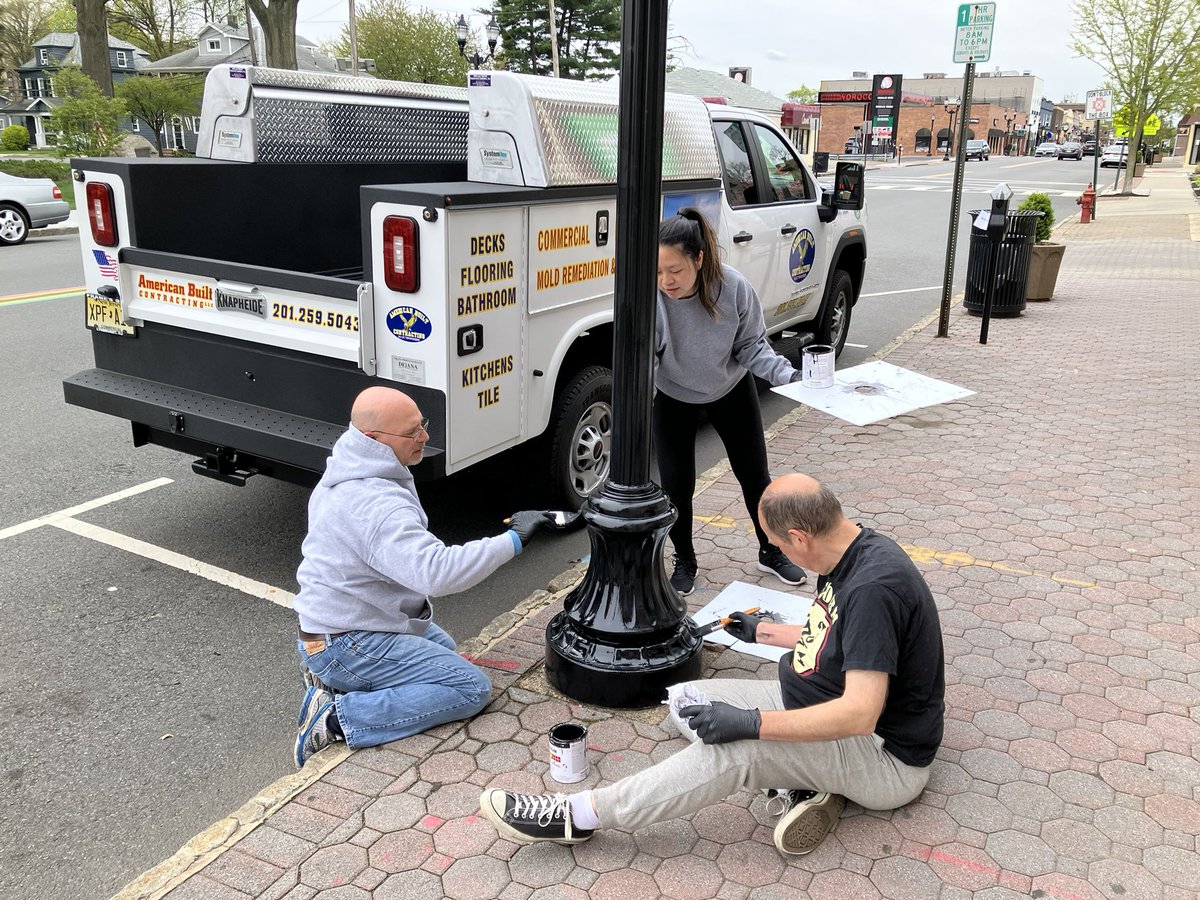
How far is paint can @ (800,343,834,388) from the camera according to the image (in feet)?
12.7

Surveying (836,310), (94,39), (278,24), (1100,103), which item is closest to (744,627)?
(836,310)

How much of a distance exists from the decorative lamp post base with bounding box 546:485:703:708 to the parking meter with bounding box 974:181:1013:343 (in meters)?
7.20

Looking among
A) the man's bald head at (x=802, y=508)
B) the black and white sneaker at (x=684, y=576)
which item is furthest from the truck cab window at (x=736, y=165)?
the man's bald head at (x=802, y=508)

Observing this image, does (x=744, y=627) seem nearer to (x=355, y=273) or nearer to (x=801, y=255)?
(x=355, y=273)

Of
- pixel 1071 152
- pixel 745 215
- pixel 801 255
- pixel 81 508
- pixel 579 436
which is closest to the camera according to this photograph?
pixel 579 436

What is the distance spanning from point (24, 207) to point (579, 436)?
589 inches

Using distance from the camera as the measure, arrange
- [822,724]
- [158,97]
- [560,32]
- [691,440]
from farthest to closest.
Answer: [560,32] → [158,97] → [691,440] → [822,724]

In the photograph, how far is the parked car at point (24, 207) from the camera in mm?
16094

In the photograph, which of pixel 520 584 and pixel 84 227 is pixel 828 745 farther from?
pixel 84 227

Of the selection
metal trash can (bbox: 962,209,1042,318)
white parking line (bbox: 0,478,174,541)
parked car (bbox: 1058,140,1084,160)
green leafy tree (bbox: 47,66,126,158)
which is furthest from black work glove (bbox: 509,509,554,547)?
parked car (bbox: 1058,140,1084,160)

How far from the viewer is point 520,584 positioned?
478 cm

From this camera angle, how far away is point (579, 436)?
521 cm

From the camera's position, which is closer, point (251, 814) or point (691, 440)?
point (251, 814)

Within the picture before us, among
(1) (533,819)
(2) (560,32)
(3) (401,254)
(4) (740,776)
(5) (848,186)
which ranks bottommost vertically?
(1) (533,819)
